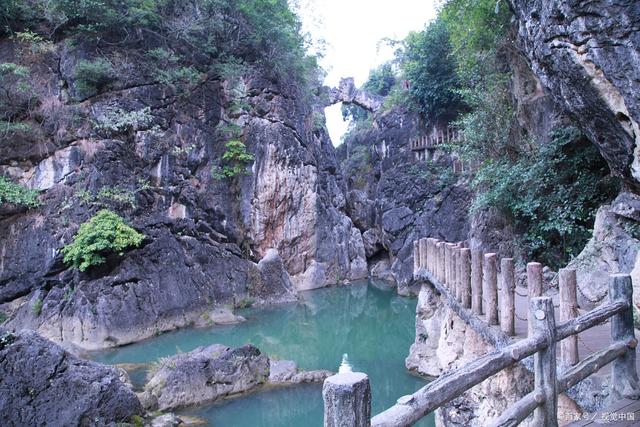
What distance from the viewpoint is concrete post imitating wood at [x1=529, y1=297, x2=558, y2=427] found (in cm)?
310

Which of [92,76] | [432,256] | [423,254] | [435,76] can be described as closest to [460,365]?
[432,256]

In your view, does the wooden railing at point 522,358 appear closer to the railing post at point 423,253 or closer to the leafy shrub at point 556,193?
the railing post at point 423,253

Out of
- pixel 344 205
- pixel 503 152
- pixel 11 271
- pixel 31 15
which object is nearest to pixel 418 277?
pixel 503 152

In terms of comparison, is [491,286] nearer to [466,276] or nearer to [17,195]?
[466,276]

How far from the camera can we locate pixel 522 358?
2.93m

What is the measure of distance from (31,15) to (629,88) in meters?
15.7

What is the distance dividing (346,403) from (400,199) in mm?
19429

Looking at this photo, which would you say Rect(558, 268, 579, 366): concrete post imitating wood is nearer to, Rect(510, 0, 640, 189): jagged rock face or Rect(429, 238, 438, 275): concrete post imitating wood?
Rect(510, 0, 640, 189): jagged rock face

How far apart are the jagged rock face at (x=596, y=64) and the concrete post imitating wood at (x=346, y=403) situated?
5754 mm

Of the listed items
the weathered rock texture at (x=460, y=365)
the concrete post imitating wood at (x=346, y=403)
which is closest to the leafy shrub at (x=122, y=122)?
the weathered rock texture at (x=460, y=365)

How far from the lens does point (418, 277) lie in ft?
33.1

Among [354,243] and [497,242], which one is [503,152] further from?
[354,243]

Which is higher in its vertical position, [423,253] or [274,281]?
Answer: [423,253]

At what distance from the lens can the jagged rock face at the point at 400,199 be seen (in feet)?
61.8
